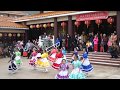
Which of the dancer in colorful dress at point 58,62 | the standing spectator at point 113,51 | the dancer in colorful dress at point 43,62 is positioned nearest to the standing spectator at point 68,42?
the standing spectator at point 113,51

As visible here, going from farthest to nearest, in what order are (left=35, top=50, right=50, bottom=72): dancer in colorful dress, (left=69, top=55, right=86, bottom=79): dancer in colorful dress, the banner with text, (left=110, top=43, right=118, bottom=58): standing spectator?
the banner with text < (left=110, top=43, right=118, bottom=58): standing spectator < (left=35, top=50, right=50, bottom=72): dancer in colorful dress < (left=69, top=55, right=86, bottom=79): dancer in colorful dress

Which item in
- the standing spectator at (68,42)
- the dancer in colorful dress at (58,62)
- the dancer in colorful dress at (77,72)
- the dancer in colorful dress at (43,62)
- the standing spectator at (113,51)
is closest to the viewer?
the dancer in colorful dress at (77,72)

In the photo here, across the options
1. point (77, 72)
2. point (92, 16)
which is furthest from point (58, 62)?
point (92, 16)

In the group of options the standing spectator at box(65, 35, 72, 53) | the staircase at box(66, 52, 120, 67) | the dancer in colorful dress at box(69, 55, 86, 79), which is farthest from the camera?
the standing spectator at box(65, 35, 72, 53)

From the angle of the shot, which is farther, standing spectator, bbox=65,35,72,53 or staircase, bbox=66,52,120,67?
standing spectator, bbox=65,35,72,53

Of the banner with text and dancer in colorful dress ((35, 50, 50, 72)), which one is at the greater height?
the banner with text

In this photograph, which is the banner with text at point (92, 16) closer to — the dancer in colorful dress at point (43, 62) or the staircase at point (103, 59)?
the staircase at point (103, 59)

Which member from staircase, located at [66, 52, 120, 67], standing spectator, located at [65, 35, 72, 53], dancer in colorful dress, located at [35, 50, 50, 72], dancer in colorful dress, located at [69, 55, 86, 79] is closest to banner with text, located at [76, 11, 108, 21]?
standing spectator, located at [65, 35, 72, 53]

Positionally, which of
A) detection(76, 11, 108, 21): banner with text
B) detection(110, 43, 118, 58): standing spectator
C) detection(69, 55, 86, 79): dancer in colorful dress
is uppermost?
detection(76, 11, 108, 21): banner with text

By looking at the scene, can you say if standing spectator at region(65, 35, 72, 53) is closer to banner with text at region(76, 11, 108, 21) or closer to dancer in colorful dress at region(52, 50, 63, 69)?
banner with text at region(76, 11, 108, 21)

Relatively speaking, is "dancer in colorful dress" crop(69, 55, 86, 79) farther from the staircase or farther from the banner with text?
the banner with text

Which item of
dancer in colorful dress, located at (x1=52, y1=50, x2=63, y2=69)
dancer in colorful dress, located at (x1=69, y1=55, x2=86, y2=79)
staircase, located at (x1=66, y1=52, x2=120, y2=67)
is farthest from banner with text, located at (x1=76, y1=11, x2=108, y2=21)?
dancer in colorful dress, located at (x1=69, y1=55, x2=86, y2=79)
